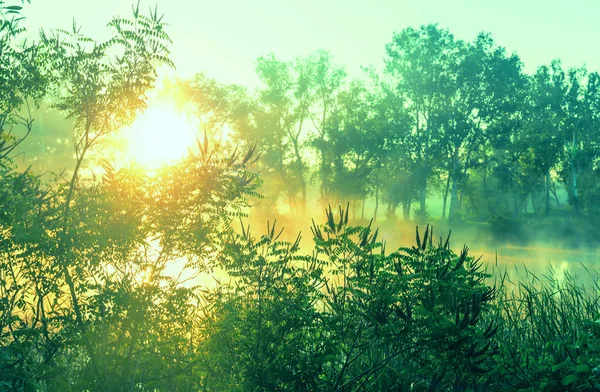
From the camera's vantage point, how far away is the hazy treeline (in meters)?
55.6

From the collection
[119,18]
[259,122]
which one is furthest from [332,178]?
[119,18]

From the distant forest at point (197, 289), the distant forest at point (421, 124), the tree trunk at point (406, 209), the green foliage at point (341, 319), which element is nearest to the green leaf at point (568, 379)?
the distant forest at point (197, 289)

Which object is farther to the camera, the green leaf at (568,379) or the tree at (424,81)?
the tree at (424,81)

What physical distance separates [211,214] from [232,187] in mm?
384

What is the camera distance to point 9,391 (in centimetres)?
542

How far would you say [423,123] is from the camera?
57.1 meters

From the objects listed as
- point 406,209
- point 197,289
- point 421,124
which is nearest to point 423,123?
point 421,124

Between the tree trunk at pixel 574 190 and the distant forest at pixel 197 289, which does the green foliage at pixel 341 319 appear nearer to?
the distant forest at pixel 197 289

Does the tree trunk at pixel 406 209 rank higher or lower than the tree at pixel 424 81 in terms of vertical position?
lower

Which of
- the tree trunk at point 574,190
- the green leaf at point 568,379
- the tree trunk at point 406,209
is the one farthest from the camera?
the tree trunk at point 406,209

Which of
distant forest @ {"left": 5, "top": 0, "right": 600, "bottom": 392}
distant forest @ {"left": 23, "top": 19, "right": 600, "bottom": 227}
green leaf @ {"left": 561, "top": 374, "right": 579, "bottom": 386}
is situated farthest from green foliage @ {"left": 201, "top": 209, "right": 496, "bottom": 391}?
A: distant forest @ {"left": 23, "top": 19, "right": 600, "bottom": 227}

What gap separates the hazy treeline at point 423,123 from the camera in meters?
55.6

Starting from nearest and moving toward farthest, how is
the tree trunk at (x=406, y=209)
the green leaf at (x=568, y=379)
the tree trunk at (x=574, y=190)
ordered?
the green leaf at (x=568, y=379), the tree trunk at (x=574, y=190), the tree trunk at (x=406, y=209)

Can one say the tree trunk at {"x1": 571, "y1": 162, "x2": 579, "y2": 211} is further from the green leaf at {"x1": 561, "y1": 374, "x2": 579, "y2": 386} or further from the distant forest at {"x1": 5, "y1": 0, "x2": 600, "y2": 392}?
the green leaf at {"x1": 561, "y1": 374, "x2": 579, "y2": 386}
